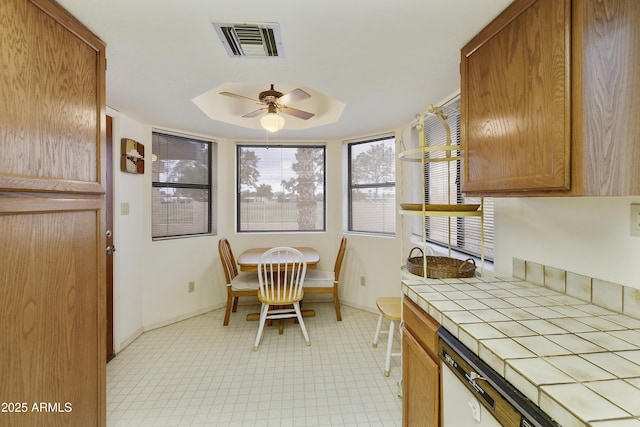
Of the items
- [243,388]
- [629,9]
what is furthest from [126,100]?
[629,9]

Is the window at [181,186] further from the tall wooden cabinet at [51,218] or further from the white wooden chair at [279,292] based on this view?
the tall wooden cabinet at [51,218]

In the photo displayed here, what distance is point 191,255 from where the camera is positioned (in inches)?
119

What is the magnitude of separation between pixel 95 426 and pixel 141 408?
16.7 inches

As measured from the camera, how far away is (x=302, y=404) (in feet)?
5.78

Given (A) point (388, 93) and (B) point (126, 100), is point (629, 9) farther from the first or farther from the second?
(B) point (126, 100)

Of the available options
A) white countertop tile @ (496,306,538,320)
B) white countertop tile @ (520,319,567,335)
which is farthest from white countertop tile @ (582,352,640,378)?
white countertop tile @ (496,306,538,320)

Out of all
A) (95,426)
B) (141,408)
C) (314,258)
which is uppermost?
(314,258)

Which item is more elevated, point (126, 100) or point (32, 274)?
point (126, 100)

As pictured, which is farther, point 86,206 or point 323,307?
point 323,307

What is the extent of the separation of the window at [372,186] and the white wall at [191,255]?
0.16m

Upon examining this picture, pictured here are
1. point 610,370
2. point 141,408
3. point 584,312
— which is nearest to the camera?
point 610,370

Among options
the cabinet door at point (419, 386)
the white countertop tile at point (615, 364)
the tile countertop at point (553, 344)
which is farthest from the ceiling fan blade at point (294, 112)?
the white countertop tile at point (615, 364)

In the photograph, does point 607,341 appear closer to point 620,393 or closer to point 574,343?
point 574,343

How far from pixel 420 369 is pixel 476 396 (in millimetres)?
388
